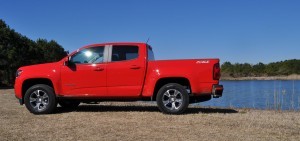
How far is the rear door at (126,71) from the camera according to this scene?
9938 millimetres

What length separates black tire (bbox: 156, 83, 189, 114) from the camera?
31.7ft

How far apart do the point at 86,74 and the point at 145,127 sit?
10.00 ft

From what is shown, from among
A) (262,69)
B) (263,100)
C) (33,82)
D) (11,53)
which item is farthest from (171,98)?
(262,69)

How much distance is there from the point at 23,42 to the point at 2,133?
47633mm

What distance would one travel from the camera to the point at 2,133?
726 centimetres

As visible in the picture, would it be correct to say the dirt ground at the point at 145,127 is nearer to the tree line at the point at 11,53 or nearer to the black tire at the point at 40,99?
the black tire at the point at 40,99

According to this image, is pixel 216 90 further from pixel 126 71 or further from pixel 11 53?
pixel 11 53

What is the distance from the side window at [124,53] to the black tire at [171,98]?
1157 mm

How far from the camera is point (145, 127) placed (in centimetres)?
775

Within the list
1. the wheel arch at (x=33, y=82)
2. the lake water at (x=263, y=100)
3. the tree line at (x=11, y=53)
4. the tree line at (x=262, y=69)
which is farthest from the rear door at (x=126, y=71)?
the tree line at (x=262, y=69)

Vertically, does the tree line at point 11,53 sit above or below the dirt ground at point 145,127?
above

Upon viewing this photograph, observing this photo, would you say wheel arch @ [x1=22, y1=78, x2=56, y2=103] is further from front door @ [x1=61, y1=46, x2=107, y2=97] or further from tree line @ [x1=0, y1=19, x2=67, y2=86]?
tree line @ [x1=0, y1=19, x2=67, y2=86]

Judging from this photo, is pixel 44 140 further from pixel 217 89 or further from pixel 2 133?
pixel 217 89

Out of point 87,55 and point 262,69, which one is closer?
point 87,55
